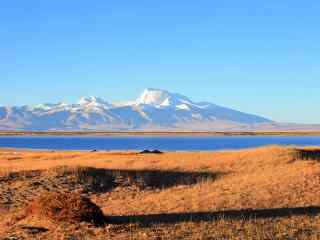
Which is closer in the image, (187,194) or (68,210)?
(68,210)

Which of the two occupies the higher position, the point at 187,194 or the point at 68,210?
the point at 68,210

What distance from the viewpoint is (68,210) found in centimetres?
2094

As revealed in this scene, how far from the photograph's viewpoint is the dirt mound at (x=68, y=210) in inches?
816

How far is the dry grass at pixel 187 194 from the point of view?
779 inches

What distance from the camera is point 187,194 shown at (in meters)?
29.4

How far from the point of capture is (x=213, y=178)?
1405 inches

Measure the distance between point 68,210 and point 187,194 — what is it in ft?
31.1

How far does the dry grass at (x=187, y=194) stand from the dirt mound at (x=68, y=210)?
1.27 ft

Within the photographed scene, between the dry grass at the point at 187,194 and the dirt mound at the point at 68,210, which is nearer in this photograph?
the dry grass at the point at 187,194

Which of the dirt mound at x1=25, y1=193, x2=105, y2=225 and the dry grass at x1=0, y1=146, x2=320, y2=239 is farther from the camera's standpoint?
the dirt mound at x1=25, y1=193, x2=105, y2=225

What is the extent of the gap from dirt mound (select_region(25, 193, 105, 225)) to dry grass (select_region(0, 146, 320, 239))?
1.27 ft

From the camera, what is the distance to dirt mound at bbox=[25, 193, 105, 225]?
68.0 feet

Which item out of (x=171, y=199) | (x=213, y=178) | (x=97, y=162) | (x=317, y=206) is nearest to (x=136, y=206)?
(x=171, y=199)

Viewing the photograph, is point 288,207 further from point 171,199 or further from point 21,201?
point 21,201
